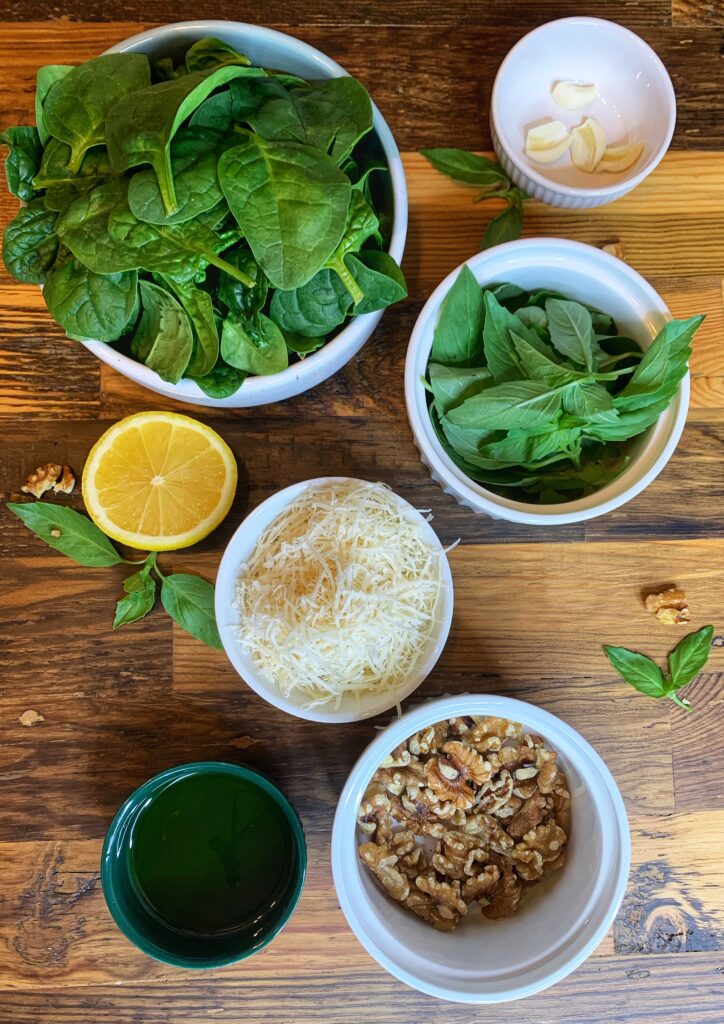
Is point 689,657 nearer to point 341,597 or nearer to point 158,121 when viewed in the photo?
point 341,597

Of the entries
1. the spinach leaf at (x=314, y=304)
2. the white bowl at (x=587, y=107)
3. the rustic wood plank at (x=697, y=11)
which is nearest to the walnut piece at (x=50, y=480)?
the spinach leaf at (x=314, y=304)

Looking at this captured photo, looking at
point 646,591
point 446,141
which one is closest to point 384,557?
point 646,591

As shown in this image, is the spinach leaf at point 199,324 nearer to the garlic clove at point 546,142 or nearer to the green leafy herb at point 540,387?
the green leafy herb at point 540,387

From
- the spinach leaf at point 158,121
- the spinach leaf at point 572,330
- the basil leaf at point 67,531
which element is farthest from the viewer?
the basil leaf at point 67,531

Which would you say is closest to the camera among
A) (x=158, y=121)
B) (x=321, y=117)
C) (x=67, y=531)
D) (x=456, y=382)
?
(x=158, y=121)

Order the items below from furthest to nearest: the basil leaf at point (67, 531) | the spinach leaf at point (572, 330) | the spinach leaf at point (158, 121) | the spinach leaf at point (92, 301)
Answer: the basil leaf at point (67, 531) → the spinach leaf at point (572, 330) → the spinach leaf at point (92, 301) → the spinach leaf at point (158, 121)

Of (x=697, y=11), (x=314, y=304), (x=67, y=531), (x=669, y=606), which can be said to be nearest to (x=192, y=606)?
(x=67, y=531)

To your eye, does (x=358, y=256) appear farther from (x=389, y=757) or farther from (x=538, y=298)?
(x=389, y=757)
